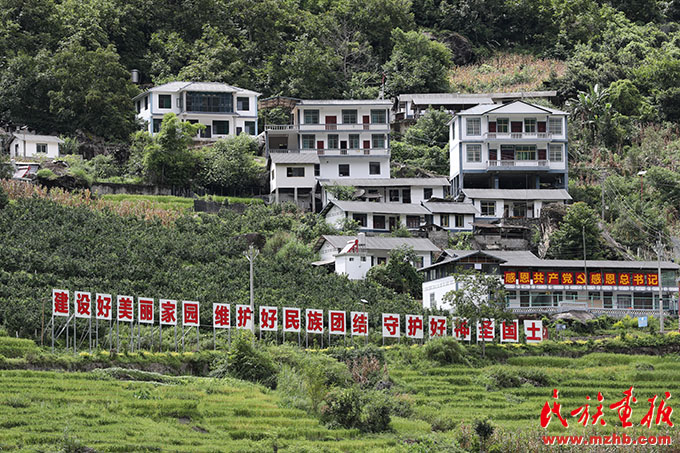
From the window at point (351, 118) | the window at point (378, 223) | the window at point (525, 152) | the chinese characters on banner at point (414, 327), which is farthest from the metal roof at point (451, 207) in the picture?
the chinese characters on banner at point (414, 327)

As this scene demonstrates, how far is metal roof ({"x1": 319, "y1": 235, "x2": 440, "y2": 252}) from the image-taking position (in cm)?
7231

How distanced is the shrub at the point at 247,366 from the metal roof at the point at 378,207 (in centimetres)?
3075

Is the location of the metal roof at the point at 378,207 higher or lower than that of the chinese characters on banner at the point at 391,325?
higher

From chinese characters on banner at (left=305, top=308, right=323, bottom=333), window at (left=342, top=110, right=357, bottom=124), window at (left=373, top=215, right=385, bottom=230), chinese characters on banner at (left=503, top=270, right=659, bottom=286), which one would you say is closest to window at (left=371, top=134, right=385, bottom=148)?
window at (left=342, top=110, right=357, bottom=124)

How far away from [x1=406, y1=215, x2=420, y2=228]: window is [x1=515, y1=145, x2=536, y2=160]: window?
11.9 m

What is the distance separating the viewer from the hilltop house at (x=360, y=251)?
231 ft

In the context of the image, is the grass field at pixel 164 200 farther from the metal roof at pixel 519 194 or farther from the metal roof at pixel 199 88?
the metal roof at pixel 519 194

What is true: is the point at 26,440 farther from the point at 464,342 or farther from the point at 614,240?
the point at 614,240

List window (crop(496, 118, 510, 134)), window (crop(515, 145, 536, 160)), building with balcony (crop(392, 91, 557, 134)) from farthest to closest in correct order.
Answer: building with balcony (crop(392, 91, 557, 134)) → window (crop(496, 118, 510, 134)) → window (crop(515, 145, 536, 160))

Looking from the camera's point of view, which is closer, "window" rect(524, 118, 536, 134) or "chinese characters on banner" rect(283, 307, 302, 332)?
"chinese characters on banner" rect(283, 307, 302, 332)

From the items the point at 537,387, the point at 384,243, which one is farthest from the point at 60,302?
the point at 384,243

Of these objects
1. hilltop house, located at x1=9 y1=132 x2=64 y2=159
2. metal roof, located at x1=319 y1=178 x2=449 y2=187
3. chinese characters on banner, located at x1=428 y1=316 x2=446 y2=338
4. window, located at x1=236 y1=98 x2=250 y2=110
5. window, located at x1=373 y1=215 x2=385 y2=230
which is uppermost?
window, located at x1=236 y1=98 x2=250 y2=110

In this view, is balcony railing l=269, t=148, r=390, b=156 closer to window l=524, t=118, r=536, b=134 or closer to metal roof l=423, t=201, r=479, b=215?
metal roof l=423, t=201, r=479, b=215

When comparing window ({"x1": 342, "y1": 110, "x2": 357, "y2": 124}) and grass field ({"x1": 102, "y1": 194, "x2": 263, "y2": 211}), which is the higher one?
window ({"x1": 342, "y1": 110, "x2": 357, "y2": 124})
